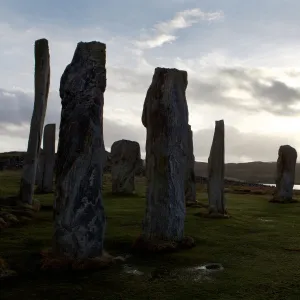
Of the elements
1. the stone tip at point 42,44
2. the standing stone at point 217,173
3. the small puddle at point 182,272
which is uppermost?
the stone tip at point 42,44

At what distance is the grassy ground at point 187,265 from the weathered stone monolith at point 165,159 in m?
0.68

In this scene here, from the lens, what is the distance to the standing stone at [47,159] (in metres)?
24.5

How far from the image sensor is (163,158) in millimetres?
10375

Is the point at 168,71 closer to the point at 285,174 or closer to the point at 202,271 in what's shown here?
the point at 202,271

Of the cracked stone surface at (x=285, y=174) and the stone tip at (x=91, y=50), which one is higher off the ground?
the stone tip at (x=91, y=50)

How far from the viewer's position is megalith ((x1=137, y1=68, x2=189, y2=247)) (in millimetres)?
10344

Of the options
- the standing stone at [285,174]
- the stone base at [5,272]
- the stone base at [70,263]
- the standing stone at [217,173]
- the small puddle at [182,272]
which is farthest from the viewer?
the standing stone at [285,174]

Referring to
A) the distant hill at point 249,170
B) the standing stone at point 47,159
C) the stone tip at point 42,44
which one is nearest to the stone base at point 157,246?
the stone tip at point 42,44

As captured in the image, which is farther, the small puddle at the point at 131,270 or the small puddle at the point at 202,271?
the small puddle at the point at 131,270

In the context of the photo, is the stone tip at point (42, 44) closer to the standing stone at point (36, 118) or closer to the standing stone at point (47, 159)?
the standing stone at point (36, 118)

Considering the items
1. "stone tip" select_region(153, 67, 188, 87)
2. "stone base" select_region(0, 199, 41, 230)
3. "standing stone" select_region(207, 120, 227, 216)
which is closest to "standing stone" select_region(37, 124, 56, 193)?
"stone base" select_region(0, 199, 41, 230)

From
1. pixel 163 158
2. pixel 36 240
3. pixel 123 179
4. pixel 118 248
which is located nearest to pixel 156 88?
pixel 163 158

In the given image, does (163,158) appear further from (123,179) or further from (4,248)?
(123,179)

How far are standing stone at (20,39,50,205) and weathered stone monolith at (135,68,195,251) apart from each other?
7123mm
